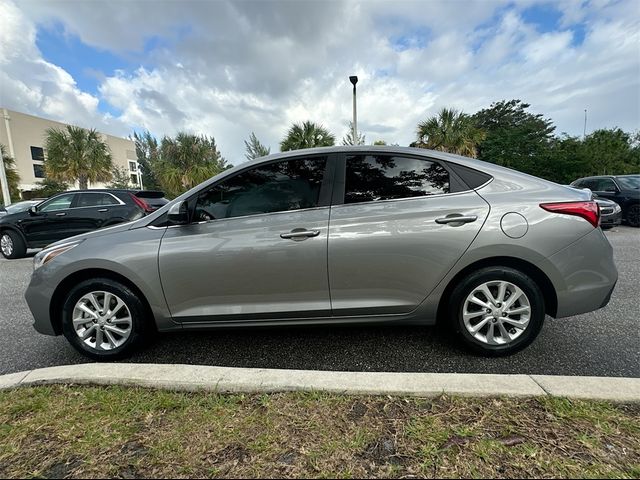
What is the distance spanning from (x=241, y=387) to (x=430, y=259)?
1.53 metres

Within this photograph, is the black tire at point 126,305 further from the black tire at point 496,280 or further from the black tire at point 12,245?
the black tire at point 12,245

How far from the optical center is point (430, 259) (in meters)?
2.41

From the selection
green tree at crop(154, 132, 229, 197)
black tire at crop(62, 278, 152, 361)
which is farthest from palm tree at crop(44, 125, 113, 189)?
black tire at crop(62, 278, 152, 361)

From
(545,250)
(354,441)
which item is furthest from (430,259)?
(354,441)

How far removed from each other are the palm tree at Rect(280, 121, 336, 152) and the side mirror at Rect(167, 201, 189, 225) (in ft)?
50.5

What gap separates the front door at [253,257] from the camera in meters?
2.44

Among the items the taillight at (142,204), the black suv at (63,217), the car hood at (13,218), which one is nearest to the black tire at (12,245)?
the black suv at (63,217)

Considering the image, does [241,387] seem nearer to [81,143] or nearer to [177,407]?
[177,407]

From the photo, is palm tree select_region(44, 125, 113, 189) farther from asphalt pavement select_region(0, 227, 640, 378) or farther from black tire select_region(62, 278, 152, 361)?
black tire select_region(62, 278, 152, 361)

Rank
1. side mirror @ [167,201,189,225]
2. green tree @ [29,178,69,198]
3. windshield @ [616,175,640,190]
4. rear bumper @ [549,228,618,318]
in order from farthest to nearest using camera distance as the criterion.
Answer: green tree @ [29,178,69,198], windshield @ [616,175,640,190], side mirror @ [167,201,189,225], rear bumper @ [549,228,618,318]

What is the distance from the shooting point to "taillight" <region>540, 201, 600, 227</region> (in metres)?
2.40

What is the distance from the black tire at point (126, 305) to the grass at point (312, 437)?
2.26 feet

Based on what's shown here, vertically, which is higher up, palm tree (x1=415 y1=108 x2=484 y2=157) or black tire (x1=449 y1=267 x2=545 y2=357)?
palm tree (x1=415 y1=108 x2=484 y2=157)

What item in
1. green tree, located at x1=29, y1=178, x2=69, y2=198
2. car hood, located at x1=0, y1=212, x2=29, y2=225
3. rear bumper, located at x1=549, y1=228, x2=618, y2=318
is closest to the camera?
rear bumper, located at x1=549, y1=228, x2=618, y2=318
